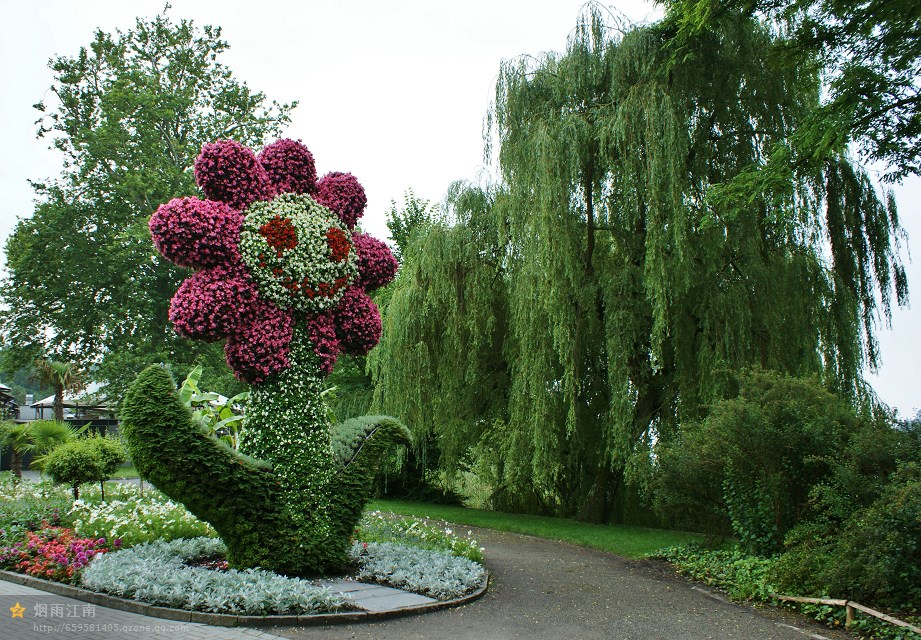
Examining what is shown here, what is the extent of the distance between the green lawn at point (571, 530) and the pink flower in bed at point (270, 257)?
226 inches

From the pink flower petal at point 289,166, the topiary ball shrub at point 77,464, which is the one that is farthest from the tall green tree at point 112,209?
the pink flower petal at point 289,166

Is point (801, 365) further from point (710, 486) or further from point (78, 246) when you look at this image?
point (78, 246)

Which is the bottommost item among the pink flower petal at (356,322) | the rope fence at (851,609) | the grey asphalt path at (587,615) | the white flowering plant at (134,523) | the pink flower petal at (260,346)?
the grey asphalt path at (587,615)

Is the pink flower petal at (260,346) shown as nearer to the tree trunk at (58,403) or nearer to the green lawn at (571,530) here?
the green lawn at (571,530)

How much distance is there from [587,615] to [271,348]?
177 inches

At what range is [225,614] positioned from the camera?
19.2 ft

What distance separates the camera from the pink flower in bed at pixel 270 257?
288 inches

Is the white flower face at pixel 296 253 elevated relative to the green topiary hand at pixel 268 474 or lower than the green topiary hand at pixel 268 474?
elevated

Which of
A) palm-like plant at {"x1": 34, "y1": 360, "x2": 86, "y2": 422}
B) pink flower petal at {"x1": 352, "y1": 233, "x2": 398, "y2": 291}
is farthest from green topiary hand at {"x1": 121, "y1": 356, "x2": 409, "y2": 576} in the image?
palm-like plant at {"x1": 34, "y1": 360, "x2": 86, "y2": 422}

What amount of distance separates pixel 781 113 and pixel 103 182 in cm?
2379

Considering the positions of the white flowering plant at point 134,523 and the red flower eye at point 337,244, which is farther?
the white flowering plant at point 134,523

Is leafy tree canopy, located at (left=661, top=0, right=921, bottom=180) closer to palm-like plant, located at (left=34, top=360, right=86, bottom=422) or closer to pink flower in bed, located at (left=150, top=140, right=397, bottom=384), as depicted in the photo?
pink flower in bed, located at (left=150, top=140, right=397, bottom=384)

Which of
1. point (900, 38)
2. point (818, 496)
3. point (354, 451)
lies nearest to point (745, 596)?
point (818, 496)

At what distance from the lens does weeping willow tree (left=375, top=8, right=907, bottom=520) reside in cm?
1153
